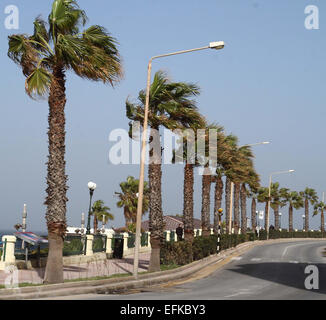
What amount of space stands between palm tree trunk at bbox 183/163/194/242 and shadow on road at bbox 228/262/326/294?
4590 mm

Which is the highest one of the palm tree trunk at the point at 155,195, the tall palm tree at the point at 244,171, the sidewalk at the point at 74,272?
the tall palm tree at the point at 244,171

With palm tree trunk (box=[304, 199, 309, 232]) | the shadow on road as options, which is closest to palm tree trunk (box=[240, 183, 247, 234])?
palm tree trunk (box=[304, 199, 309, 232])

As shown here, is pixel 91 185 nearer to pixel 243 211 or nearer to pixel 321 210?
pixel 243 211

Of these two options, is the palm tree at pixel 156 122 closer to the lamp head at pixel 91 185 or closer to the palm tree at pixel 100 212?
the lamp head at pixel 91 185

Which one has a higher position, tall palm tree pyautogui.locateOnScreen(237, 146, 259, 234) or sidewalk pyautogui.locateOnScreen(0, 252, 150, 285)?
tall palm tree pyautogui.locateOnScreen(237, 146, 259, 234)

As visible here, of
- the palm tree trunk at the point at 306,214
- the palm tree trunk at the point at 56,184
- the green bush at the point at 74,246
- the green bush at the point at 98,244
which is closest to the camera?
the palm tree trunk at the point at 56,184

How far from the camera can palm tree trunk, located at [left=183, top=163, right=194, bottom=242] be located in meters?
35.5

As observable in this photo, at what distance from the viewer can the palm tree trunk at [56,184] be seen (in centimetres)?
1878

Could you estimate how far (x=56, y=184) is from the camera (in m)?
19.0

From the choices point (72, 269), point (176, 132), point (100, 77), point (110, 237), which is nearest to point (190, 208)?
point (110, 237)

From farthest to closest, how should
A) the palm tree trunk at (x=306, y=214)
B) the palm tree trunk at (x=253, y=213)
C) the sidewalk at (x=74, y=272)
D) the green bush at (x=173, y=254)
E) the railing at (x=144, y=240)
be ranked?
1. the palm tree trunk at (x=306, y=214)
2. the palm tree trunk at (x=253, y=213)
3. the railing at (x=144, y=240)
4. the green bush at (x=173, y=254)
5. the sidewalk at (x=74, y=272)

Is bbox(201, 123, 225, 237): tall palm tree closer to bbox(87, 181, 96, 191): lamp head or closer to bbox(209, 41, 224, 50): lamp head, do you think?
bbox(87, 181, 96, 191): lamp head

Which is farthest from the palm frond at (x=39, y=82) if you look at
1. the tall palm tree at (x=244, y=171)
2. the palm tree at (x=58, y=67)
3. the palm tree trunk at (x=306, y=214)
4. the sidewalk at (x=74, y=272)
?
the palm tree trunk at (x=306, y=214)

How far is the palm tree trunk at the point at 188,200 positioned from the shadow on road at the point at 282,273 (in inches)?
181
